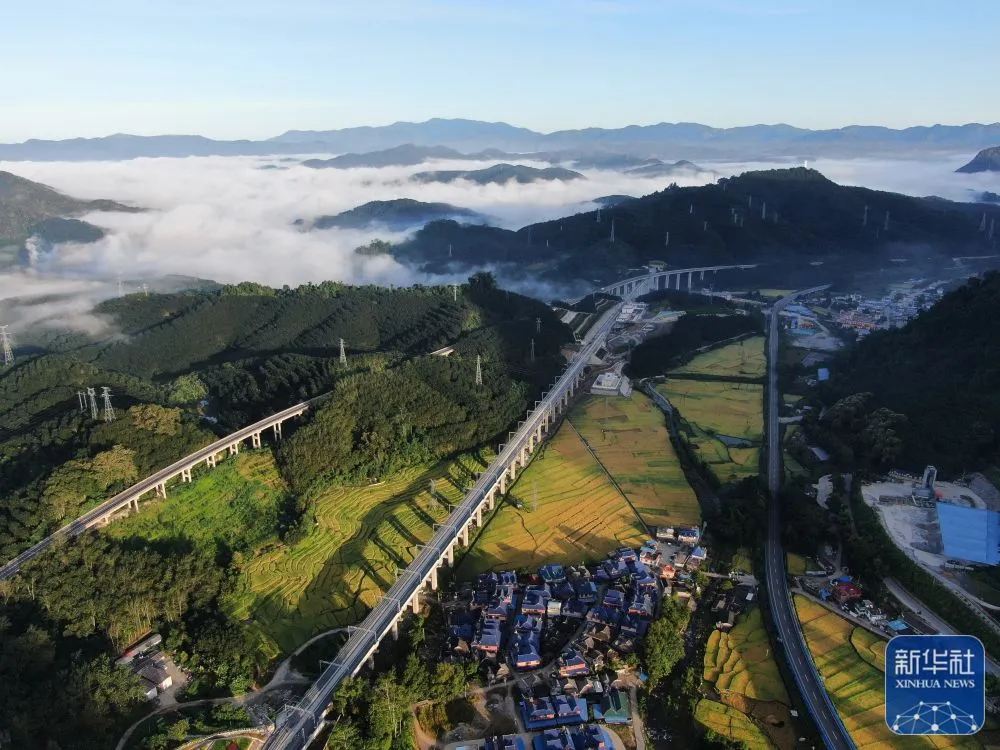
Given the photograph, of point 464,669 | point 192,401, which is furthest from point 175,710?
point 192,401

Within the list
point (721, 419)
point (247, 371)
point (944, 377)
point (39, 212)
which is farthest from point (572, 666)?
point (39, 212)

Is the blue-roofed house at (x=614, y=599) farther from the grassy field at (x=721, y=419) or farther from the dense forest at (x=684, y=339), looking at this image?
the dense forest at (x=684, y=339)

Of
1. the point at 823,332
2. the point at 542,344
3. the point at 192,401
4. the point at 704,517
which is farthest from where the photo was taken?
the point at 823,332

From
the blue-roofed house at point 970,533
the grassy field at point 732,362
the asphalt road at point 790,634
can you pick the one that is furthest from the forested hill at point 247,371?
the blue-roofed house at point 970,533

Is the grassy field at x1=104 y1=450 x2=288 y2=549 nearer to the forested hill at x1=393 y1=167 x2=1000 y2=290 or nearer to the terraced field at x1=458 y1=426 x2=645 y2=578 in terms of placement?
the terraced field at x1=458 y1=426 x2=645 y2=578

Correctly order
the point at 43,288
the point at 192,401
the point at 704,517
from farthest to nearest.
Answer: the point at 43,288
the point at 192,401
the point at 704,517

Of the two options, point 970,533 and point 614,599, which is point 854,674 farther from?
point 970,533

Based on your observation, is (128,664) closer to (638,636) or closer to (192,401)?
(638,636)
